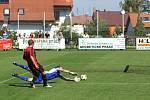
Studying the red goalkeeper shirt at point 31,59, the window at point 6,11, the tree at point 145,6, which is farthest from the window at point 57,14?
the red goalkeeper shirt at point 31,59

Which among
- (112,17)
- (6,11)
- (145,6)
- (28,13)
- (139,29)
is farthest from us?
(145,6)

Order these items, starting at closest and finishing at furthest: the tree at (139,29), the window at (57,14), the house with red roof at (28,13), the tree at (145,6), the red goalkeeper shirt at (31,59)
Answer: the red goalkeeper shirt at (31,59)
the house with red roof at (28,13)
the window at (57,14)
the tree at (139,29)
the tree at (145,6)

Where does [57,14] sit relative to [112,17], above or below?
below

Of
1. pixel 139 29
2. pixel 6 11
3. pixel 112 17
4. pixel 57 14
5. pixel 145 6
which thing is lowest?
pixel 139 29

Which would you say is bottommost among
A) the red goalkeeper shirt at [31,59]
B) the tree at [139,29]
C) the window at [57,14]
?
the red goalkeeper shirt at [31,59]

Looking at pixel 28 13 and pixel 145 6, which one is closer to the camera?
pixel 28 13

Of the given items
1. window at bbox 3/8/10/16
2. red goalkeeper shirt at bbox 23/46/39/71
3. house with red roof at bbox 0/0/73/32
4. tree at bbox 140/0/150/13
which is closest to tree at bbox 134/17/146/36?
house with red roof at bbox 0/0/73/32

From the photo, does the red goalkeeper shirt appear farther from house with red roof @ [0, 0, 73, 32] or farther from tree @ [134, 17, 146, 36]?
tree @ [134, 17, 146, 36]

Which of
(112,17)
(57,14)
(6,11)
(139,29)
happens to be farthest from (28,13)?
(112,17)

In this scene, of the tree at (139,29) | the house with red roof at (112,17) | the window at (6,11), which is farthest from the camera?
the house with red roof at (112,17)

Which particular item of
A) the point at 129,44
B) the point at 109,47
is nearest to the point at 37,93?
the point at 109,47

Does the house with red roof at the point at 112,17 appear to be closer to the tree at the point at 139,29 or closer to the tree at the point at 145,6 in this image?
the tree at the point at 145,6

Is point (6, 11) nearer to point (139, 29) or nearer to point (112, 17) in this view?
point (139, 29)

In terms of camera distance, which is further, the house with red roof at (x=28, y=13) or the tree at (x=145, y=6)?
the tree at (x=145, y=6)
